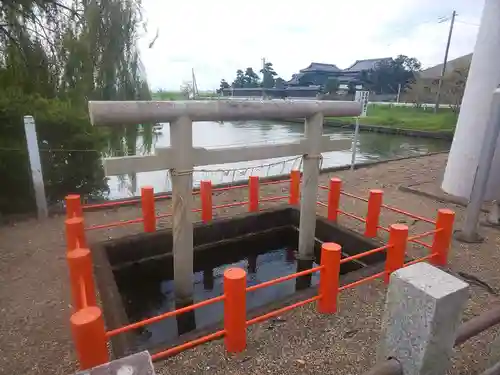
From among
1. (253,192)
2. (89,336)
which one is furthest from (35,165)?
(89,336)

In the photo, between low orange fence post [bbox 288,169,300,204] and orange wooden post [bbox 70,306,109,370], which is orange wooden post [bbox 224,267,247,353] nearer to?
orange wooden post [bbox 70,306,109,370]

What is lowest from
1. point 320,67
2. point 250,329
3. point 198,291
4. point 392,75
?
point 198,291

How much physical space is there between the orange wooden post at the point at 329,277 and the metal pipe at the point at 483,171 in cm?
331

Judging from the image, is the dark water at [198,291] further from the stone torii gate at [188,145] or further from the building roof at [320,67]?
the building roof at [320,67]

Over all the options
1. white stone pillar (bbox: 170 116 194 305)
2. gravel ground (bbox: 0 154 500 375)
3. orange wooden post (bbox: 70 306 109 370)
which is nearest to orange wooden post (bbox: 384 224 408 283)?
gravel ground (bbox: 0 154 500 375)

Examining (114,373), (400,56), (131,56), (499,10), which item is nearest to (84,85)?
(131,56)

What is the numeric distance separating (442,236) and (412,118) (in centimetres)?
2901

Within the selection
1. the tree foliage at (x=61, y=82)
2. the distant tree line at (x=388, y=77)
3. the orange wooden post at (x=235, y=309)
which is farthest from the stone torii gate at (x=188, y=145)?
the distant tree line at (x=388, y=77)

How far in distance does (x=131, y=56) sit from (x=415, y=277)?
8572 millimetres

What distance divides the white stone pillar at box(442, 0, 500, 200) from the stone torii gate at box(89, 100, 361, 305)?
4.30m

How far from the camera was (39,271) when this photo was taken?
446 cm

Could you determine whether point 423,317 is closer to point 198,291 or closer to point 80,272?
point 80,272

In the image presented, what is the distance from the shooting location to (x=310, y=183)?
5.01 m

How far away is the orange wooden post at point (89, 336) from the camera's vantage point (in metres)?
2.26
